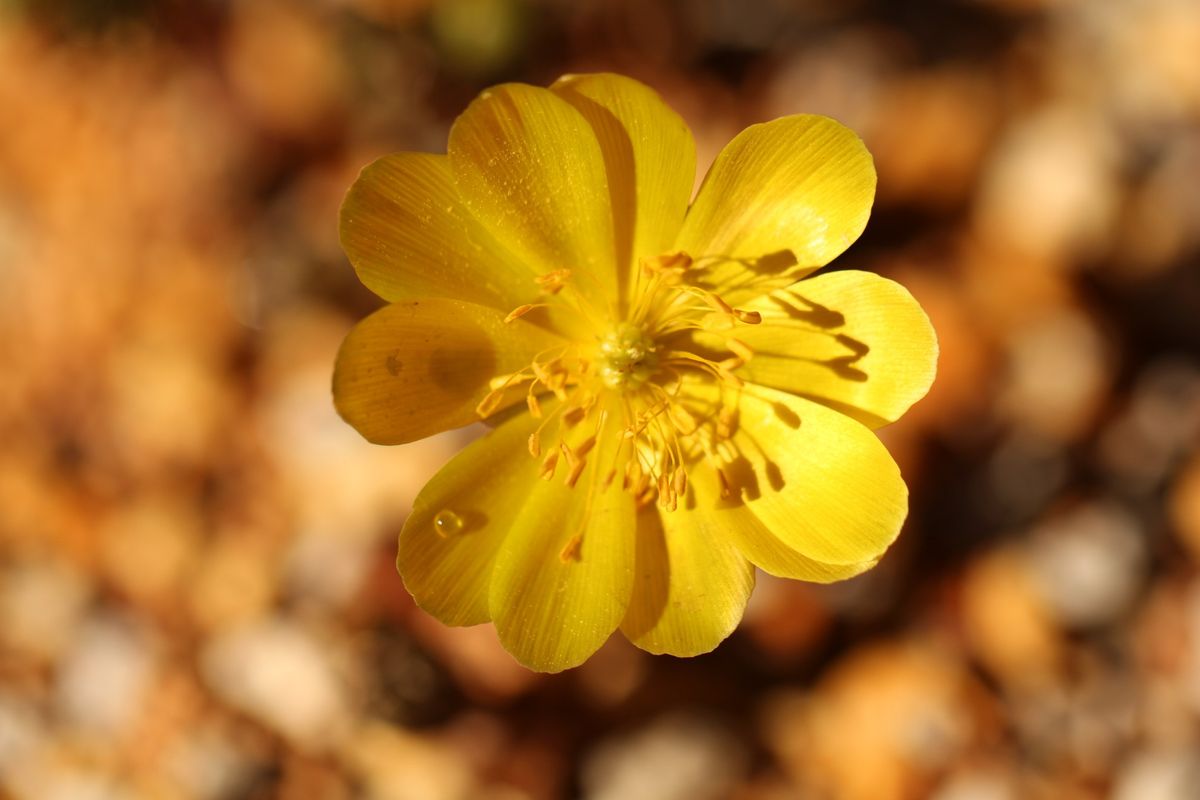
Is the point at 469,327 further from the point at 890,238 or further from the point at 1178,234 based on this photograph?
the point at 1178,234

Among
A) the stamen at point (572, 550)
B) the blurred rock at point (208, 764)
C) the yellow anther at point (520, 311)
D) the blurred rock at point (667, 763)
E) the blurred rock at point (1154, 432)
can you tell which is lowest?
the blurred rock at point (208, 764)

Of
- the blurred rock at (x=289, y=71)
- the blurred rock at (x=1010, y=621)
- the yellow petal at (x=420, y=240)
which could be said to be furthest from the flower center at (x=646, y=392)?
the blurred rock at (x=289, y=71)

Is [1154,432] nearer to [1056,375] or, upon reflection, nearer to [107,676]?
[1056,375]

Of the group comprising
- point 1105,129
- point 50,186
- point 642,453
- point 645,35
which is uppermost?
point 645,35

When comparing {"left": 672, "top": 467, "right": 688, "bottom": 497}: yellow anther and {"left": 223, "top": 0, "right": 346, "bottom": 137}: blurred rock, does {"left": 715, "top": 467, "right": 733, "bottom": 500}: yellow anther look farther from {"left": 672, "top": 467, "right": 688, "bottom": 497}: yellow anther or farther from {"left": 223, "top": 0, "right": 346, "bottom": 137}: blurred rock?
{"left": 223, "top": 0, "right": 346, "bottom": 137}: blurred rock

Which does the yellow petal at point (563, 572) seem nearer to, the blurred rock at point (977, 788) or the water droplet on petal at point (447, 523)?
the water droplet on petal at point (447, 523)

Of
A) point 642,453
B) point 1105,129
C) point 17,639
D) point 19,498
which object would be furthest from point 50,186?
point 1105,129

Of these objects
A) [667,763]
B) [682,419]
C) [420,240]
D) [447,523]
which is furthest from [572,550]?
[667,763]
